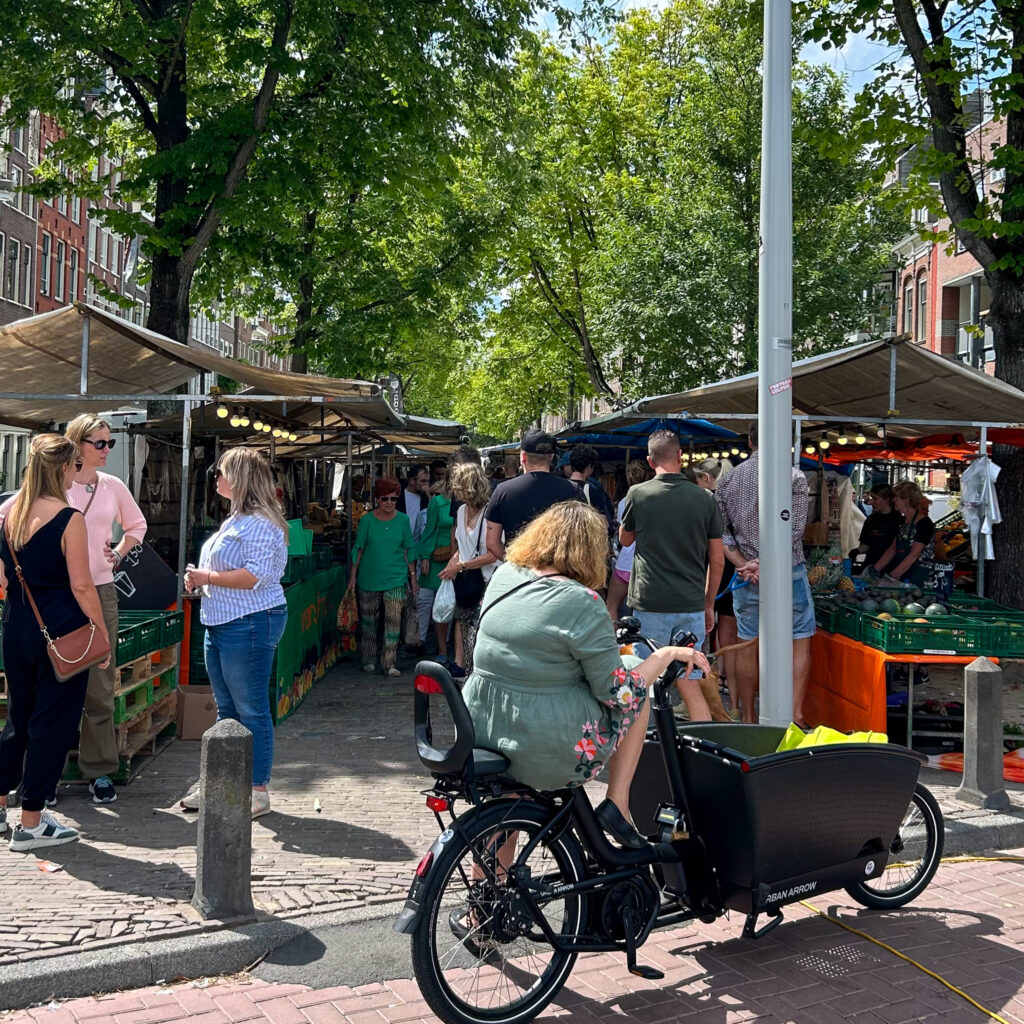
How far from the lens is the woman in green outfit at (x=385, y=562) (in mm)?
10391

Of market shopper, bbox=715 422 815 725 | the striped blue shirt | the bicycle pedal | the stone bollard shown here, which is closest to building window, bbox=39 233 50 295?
market shopper, bbox=715 422 815 725

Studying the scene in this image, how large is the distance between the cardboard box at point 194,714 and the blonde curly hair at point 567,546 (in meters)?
4.22

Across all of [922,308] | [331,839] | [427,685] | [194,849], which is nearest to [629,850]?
[427,685]

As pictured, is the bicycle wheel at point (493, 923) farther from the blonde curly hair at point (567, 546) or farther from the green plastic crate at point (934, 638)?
the green plastic crate at point (934, 638)

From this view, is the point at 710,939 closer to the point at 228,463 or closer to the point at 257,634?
the point at 257,634

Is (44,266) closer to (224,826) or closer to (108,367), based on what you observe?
(108,367)

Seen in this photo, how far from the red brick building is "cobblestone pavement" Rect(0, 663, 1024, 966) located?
32354mm

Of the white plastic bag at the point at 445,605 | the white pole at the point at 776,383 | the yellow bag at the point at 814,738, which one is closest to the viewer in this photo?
the yellow bag at the point at 814,738

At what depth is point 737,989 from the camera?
420cm

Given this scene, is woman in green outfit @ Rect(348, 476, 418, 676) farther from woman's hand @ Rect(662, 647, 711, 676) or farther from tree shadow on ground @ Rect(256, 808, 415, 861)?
woman's hand @ Rect(662, 647, 711, 676)

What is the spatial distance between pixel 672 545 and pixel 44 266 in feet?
128

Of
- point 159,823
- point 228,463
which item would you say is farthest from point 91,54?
point 159,823

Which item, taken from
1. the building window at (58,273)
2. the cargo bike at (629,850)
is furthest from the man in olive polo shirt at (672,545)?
the building window at (58,273)

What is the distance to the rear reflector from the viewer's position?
384 centimetres
